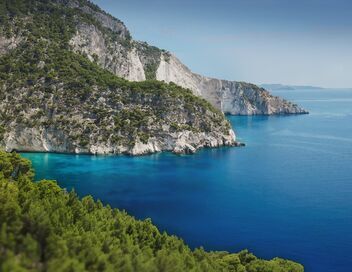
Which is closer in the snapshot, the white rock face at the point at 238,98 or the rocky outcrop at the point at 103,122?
the rocky outcrop at the point at 103,122

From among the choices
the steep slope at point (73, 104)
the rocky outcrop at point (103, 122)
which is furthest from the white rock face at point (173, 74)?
the rocky outcrop at point (103, 122)

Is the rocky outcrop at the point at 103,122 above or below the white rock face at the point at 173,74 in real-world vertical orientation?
below

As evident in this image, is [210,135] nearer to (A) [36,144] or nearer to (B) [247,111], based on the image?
(A) [36,144]

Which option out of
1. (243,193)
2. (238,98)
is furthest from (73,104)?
(238,98)

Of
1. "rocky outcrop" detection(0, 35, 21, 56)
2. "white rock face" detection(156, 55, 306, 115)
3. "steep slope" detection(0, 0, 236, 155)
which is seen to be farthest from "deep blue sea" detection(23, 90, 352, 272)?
"white rock face" detection(156, 55, 306, 115)

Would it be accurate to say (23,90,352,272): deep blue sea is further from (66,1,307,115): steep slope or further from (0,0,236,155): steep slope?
(66,1,307,115): steep slope

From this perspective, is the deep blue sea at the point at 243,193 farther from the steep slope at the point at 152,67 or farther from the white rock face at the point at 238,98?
the white rock face at the point at 238,98
